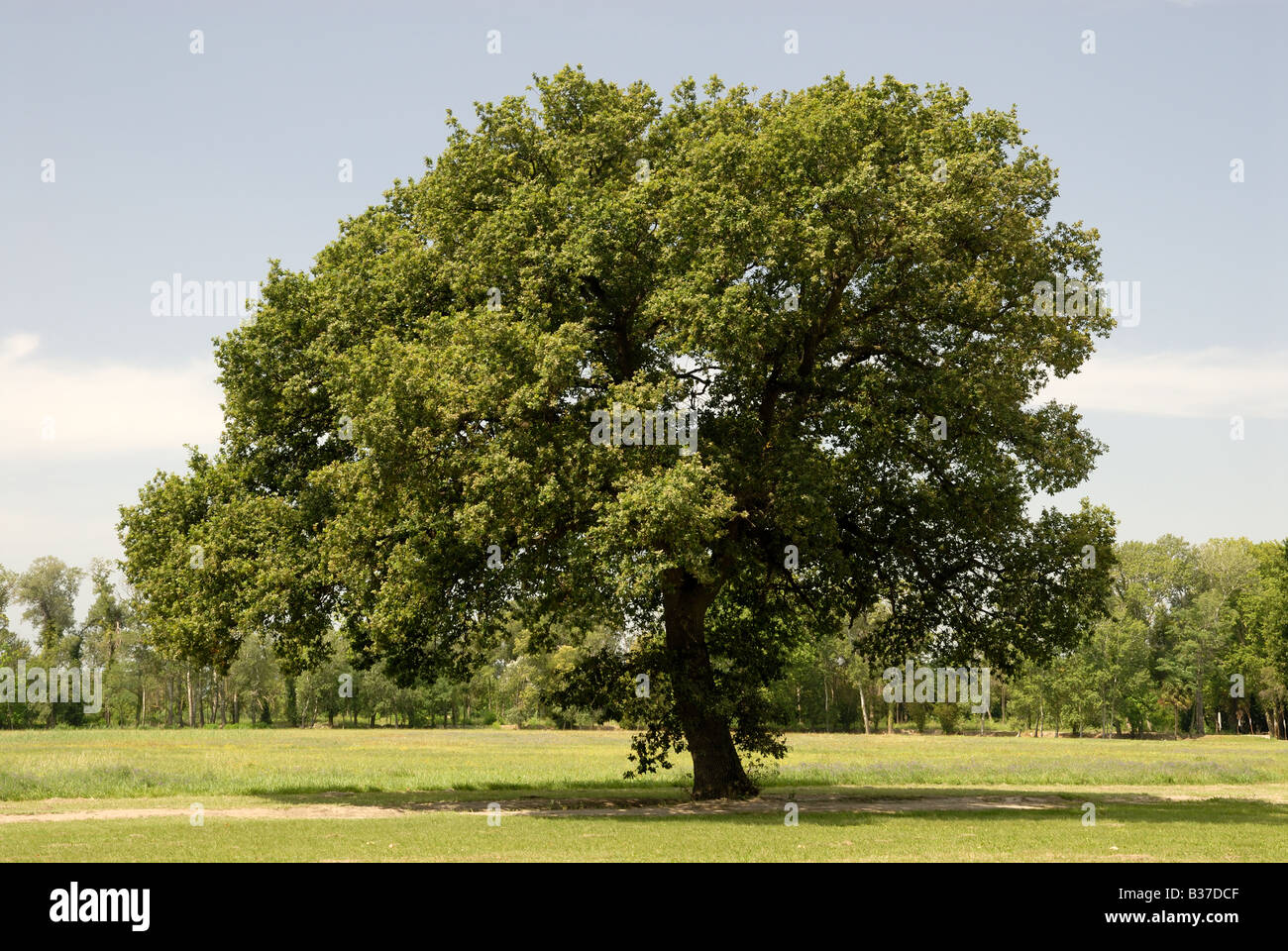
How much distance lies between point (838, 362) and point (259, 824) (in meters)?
18.4

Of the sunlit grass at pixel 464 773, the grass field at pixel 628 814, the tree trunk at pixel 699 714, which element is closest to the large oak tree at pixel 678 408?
the tree trunk at pixel 699 714

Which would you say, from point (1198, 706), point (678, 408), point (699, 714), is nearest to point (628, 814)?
point (699, 714)

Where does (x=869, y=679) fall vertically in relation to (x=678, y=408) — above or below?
below

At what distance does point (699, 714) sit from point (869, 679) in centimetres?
7616

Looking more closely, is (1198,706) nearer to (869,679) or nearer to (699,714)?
(869,679)

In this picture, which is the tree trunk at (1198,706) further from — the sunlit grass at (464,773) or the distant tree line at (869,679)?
the sunlit grass at (464,773)

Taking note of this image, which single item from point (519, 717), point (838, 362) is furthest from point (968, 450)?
point (519, 717)

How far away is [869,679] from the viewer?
103 meters

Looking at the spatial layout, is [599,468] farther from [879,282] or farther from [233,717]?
[233,717]

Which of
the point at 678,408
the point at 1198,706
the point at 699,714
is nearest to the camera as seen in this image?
the point at 678,408

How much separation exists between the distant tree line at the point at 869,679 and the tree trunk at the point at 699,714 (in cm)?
6915

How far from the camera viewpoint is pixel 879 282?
28984 mm

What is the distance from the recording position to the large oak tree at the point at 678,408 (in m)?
26.6

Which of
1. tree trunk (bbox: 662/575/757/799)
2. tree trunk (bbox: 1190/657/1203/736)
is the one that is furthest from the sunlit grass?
tree trunk (bbox: 1190/657/1203/736)
